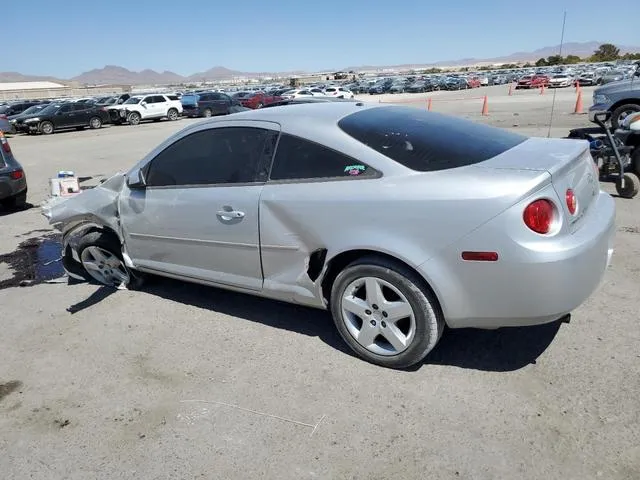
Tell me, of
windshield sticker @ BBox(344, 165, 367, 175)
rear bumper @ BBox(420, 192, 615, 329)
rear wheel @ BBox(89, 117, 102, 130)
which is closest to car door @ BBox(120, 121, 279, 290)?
windshield sticker @ BBox(344, 165, 367, 175)

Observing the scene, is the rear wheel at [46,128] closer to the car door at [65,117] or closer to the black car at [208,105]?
the car door at [65,117]

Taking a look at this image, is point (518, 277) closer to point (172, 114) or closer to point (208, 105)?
point (208, 105)

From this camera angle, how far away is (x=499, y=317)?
2.91 metres

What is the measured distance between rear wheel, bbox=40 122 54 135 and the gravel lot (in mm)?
25543

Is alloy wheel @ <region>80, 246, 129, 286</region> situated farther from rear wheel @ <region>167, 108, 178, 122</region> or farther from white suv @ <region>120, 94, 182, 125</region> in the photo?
rear wheel @ <region>167, 108, 178, 122</region>

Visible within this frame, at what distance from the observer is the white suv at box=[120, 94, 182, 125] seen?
2975cm

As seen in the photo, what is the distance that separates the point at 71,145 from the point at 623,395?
20.6 metres

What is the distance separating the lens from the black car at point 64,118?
2636 centimetres

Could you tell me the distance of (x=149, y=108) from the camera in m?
30.3

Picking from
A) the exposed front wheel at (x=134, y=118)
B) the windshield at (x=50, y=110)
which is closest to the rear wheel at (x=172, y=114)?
the exposed front wheel at (x=134, y=118)

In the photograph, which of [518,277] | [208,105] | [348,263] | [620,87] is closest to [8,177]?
[348,263]

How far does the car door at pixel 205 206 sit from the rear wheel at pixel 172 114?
95.0ft

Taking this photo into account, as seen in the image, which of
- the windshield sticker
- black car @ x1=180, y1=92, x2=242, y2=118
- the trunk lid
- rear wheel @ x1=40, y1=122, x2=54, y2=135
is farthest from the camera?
black car @ x1=180, y1=92, x2=242, y2=118

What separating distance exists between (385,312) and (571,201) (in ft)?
4.07
